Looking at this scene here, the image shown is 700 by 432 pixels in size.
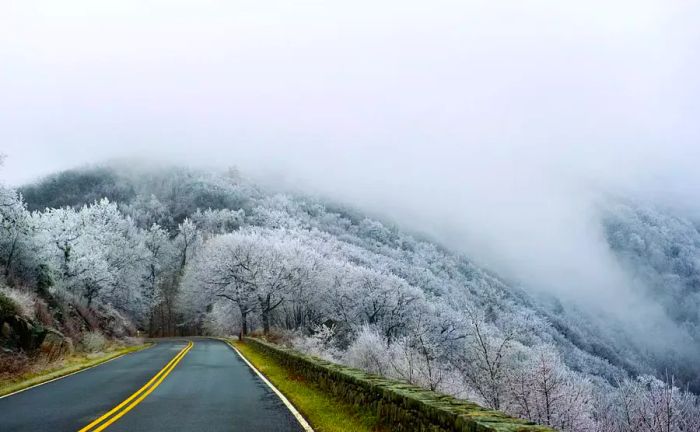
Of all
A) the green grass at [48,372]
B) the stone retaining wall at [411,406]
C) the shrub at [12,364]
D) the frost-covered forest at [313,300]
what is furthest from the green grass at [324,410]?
the shrub at [12,364]

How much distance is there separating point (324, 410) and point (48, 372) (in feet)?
47.3

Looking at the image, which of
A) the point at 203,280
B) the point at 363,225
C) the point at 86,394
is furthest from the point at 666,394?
the point at 363,225

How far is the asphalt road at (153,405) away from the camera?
9938 mm

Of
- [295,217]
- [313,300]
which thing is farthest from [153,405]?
[295,217]

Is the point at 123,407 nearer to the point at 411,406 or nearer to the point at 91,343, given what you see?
the point at 411,406

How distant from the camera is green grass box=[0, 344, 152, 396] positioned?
1619 cm

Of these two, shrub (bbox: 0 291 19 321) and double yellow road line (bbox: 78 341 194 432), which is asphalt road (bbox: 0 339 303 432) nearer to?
double yellow road line (bbox: 78 341 194 432)

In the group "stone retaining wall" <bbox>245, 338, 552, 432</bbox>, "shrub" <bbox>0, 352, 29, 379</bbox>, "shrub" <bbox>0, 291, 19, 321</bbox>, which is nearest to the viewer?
"stone retaining wall" <bbox>245, 338, 552, 432</bbox>

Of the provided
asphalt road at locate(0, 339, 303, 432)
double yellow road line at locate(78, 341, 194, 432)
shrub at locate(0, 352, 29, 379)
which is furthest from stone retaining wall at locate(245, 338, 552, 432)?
shrub at locate(0, 352, 29, 379)

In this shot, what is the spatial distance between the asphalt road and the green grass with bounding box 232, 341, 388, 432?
0.48 metres

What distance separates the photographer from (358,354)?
1633 inches

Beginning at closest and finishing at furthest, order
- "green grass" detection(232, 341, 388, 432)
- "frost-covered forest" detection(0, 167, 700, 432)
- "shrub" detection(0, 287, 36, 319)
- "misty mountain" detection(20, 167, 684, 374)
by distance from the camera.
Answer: "green grass" detection(232, 341, 388, 432) < "frost-covered forest" detection(0, 167, 700, 432) < "shrub" detection(0, 287, 36, 319) < "misty mountain" detection(20, 167, 684, 374)

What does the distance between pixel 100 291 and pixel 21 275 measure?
15.9m

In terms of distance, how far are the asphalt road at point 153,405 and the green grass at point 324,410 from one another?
478 mm
